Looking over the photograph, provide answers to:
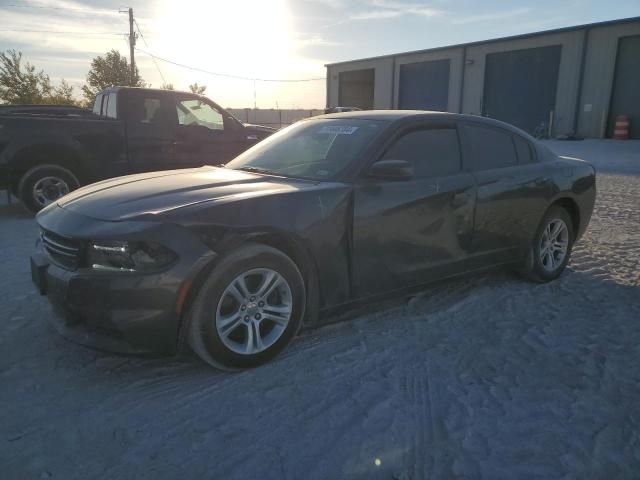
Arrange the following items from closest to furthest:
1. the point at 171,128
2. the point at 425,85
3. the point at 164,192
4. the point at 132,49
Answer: the point at 164,192
the point at 171,128
the point at 425,85
the point at 132,49

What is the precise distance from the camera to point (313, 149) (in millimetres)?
3916

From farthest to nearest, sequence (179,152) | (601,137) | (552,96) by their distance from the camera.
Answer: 1. (552,96)
2. (601,137)
3. (179,152)

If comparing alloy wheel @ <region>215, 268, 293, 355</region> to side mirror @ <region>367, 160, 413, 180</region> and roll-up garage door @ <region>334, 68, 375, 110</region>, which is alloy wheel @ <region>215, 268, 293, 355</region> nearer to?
side mirror @ <region>367, 160, 413, 180</region>

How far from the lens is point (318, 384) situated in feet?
9.43

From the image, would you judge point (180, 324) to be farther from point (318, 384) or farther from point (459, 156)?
point (459, 156)

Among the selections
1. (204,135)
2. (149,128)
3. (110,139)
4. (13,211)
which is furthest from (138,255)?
(13,211)

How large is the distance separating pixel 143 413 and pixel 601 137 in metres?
26.5

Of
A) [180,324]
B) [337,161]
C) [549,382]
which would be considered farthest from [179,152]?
[549,382]

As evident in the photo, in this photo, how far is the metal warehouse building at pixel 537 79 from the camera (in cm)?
2339

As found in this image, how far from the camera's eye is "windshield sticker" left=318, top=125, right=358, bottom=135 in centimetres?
385

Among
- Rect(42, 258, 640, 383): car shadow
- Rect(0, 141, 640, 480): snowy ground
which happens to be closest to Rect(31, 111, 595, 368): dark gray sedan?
Rect(42, 258, 640, 383): car shadow

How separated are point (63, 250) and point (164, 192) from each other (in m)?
0.66

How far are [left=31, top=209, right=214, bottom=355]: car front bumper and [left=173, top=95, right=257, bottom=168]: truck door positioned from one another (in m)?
5.89

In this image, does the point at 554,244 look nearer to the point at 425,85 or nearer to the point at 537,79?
the point at 537,79
